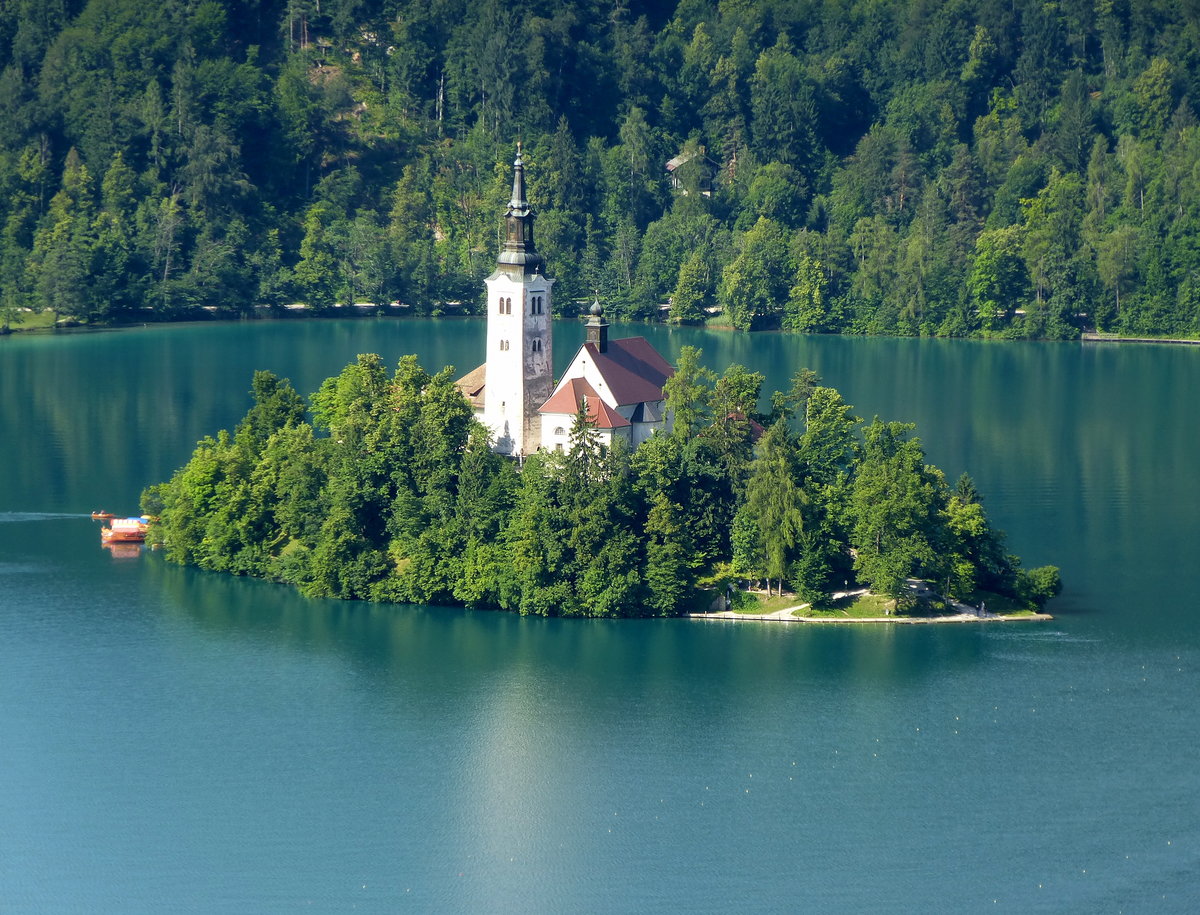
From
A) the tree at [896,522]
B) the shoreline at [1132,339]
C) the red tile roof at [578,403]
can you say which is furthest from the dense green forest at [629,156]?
the tree at [896,522]

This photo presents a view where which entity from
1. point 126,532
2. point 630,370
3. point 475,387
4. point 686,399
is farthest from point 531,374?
point 126,532

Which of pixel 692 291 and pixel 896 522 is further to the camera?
pixel 692 291

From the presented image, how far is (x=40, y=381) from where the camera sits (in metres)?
110

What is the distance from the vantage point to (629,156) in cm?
15075

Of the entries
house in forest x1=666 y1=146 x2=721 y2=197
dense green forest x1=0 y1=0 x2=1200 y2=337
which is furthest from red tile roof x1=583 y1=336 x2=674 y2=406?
house in forest x1=666 y1=146 x2=721 y2=197

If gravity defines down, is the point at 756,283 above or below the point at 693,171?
below

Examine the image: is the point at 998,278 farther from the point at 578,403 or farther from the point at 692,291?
the point at 578,403

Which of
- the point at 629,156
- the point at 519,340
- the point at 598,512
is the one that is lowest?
the point at 598,512

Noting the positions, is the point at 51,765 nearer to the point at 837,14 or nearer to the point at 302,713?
the point at 302,713

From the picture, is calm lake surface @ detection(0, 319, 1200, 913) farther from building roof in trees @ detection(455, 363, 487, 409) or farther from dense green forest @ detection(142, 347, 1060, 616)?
building roof in trees @ detection(455, 363, 487, 409)

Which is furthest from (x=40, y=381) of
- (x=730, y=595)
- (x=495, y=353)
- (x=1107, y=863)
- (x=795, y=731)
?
(x=1107, y=863)

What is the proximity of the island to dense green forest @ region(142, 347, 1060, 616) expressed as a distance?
7cm

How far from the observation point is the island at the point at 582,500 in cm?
6762

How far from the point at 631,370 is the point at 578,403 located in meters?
4.21
